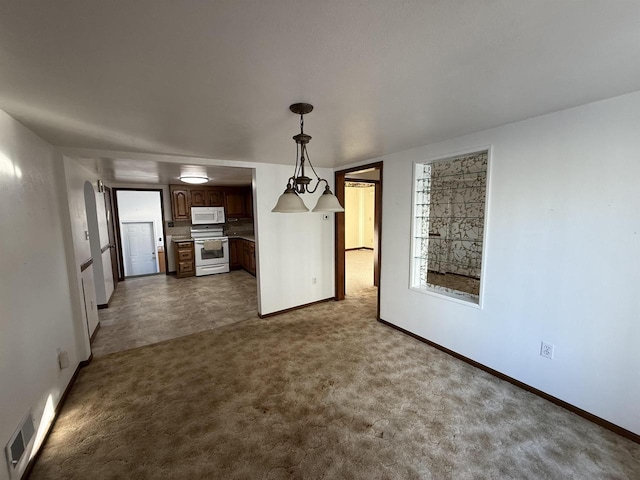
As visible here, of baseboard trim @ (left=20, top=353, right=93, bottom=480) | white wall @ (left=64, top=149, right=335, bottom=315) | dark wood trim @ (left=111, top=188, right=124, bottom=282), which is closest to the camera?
baseboard trim @ (left=20, top=353, right=93, bottom=480)

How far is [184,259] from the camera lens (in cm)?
612

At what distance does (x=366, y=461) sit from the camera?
161 cm

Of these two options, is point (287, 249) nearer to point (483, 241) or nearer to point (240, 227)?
point (483, 241)

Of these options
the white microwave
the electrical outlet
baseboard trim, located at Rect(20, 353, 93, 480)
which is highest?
the white microwave

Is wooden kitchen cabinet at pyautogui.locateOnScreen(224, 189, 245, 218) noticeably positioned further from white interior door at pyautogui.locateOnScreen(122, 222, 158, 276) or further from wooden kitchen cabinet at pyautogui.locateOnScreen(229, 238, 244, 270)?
white interior door at pyautogui.locateOnScreen(122, 222, 158, 276)

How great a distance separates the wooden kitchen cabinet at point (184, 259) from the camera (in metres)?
6.08

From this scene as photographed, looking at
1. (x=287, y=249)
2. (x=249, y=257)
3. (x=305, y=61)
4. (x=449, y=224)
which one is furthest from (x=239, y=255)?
(x=305, y=61)

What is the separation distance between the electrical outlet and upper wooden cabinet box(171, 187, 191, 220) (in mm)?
6638

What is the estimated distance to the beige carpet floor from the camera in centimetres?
158

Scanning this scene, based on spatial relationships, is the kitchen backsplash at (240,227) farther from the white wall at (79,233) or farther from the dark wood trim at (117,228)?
the white wall at (79,233)

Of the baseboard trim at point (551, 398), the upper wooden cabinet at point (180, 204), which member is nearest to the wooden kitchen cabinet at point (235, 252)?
the upper wooden cabinet at point (180, 204)

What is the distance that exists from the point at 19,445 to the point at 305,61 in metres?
2.58

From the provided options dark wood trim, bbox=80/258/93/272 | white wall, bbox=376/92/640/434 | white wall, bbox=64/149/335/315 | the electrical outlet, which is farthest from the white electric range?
the electrical outlet

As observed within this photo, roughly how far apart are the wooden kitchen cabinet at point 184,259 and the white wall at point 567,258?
5648 mm
